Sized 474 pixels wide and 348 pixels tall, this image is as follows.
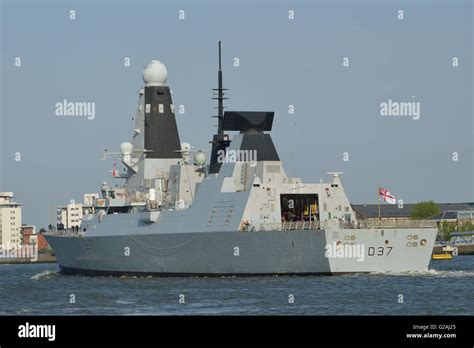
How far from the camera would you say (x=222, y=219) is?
49.5 m

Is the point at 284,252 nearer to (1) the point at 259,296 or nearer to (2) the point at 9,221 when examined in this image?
(1) the point at 259,296

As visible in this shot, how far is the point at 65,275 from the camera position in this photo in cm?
6300

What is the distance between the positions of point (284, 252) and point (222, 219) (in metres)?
3.98

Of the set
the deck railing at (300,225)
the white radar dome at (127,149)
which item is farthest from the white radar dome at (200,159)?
the deck railing at (300,225)

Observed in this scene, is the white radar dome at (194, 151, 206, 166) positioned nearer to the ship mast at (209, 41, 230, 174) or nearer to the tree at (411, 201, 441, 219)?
the ship mast at (209, 41, 230, 174)

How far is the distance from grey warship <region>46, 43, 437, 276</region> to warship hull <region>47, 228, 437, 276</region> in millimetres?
44

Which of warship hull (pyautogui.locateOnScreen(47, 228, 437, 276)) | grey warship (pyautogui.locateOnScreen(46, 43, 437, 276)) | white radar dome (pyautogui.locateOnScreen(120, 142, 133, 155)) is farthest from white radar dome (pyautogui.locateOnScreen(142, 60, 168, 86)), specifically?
warship hull (pyautogui.locateOnScreen(47, 228, 437, 276))

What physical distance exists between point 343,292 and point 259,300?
11.3 ft

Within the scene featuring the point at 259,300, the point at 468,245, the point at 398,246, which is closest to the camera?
the point at 259,300

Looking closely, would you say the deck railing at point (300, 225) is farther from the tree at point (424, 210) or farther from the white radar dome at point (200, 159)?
the tree at point (424, 210)

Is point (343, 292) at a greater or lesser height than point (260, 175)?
lesser

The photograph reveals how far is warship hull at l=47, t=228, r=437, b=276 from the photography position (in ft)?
150
